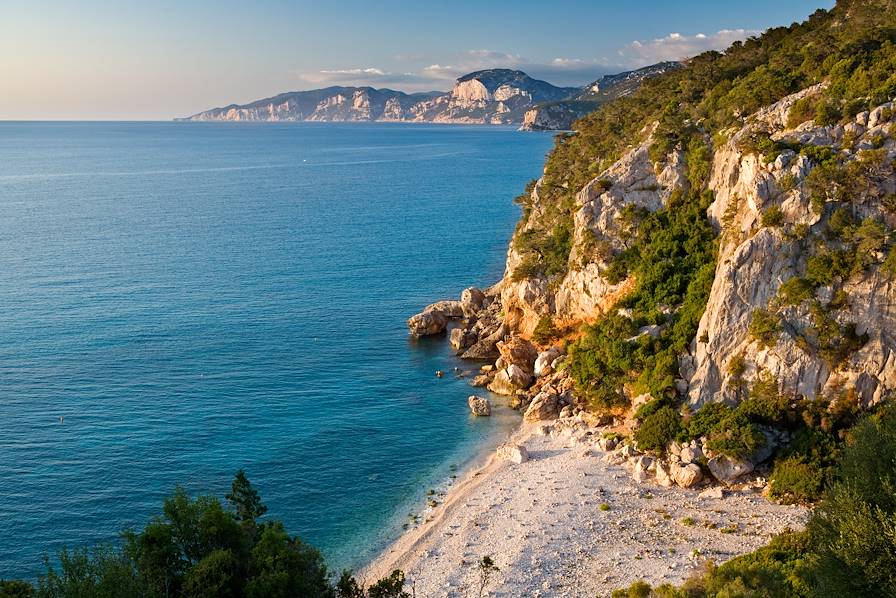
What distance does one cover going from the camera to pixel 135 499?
135 ft

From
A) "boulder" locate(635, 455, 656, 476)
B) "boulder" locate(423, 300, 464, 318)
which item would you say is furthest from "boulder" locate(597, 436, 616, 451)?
"boulder" locate(423, 300, 464, 318)

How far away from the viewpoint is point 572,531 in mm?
38469

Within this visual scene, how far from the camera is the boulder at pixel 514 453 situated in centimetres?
4691

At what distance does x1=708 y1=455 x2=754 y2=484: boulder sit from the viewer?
4109 cm

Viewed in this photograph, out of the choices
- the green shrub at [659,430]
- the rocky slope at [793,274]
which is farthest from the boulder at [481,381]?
the green shrub at [659,430]

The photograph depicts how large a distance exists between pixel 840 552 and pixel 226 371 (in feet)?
159

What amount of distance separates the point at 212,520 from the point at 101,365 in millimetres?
39134

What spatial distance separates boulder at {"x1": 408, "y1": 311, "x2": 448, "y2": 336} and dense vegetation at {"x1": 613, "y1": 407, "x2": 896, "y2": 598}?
135ft

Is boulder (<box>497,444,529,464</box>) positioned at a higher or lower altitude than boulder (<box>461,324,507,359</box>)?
lower

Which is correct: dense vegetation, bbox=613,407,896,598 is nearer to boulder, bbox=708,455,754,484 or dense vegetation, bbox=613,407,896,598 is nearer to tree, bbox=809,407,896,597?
tree, bbox=809,407,896,597

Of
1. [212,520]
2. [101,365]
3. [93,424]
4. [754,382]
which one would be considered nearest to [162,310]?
[101,365]

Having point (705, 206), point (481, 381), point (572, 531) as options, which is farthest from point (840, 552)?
point (481, 381)

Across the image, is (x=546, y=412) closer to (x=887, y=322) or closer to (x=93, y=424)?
(x=887, y=322)

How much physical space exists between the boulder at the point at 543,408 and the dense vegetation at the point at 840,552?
21479mm
